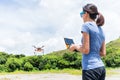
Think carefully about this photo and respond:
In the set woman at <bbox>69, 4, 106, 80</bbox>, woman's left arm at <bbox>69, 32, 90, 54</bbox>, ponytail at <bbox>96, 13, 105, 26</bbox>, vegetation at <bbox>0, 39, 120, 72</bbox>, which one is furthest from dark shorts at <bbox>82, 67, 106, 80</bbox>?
vegetation at <bbox>0, 39, 120, 72</bbox>

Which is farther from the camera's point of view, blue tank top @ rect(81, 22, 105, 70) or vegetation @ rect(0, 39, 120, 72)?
vegetation @ rect(0, 39, 120, 72)

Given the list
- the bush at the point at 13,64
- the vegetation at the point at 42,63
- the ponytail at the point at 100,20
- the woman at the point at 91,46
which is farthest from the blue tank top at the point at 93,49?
the bush at the point at 13,64

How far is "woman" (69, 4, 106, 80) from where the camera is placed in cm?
561

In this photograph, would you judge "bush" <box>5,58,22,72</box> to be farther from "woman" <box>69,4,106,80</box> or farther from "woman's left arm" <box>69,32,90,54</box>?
"woman's left arm" <box>69,32,90,54</box>

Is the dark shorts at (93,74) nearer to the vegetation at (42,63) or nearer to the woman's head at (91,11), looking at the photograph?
the woman's head at (91,11)

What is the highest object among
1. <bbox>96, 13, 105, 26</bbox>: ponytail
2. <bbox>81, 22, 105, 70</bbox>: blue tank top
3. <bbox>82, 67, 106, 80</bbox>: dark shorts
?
<bbox>96, 13, 105, 26</bbox>: ponytail

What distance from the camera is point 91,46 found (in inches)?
225

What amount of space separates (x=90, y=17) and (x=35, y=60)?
18491 millimetres

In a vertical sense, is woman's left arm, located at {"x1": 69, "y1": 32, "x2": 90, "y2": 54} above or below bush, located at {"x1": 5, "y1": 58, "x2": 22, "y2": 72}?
below

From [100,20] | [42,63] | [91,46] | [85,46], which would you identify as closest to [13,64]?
[42,63]

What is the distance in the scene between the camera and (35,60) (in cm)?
2417

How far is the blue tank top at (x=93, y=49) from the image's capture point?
18.5ft

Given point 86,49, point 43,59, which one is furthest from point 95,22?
point 43,59

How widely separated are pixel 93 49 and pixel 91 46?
0.16ft
